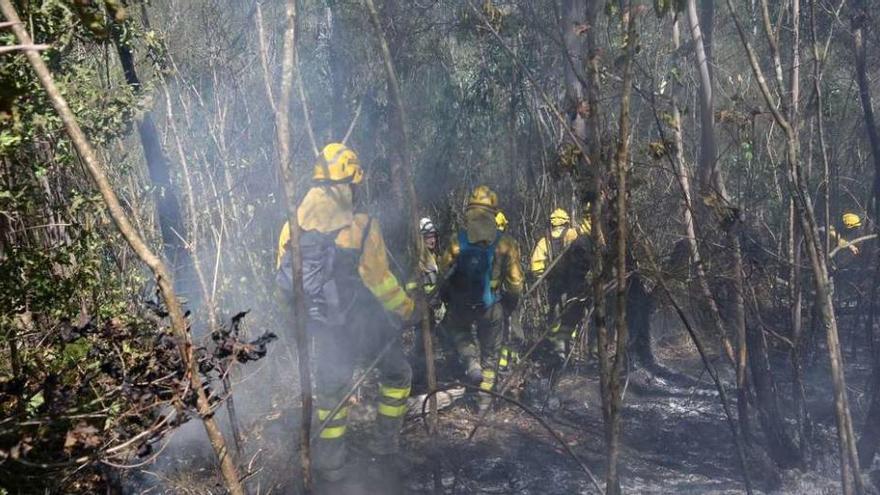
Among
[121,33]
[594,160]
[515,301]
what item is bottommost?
[515,301]

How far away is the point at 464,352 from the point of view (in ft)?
26.7

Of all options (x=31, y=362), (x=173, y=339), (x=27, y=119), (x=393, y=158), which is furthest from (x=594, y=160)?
(x=393, y=158)

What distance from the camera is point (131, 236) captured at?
229 centimetres

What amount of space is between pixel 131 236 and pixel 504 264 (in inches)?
234

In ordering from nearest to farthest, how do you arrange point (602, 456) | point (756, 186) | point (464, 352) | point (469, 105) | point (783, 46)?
point (602, 456) < point (464, 352) < point (756, 186) < point (783, 46) < point (469, 105)

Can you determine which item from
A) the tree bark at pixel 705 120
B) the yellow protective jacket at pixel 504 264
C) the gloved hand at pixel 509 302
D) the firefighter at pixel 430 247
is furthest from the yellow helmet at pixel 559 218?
the tree bark at pixel 705 120

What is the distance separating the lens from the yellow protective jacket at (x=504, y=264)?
7.75 m

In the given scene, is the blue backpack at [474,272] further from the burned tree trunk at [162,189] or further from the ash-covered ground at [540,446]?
the burned tree trunk at [162,189]

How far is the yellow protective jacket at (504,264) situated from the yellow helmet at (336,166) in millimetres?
2212

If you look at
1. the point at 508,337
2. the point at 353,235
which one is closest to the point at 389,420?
the point at 353,235

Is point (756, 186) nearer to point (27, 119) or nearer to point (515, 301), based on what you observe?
point (515, 301)

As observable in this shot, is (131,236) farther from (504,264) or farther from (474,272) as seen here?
(504,264)

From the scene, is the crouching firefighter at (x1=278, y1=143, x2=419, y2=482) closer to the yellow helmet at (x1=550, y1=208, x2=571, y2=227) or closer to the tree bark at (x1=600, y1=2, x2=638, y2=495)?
the tree bark at (x1=600, y1=2, x2=638, y2=495)

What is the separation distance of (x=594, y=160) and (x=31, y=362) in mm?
2532
